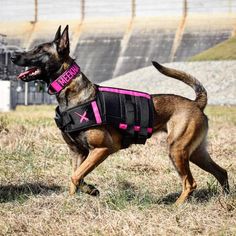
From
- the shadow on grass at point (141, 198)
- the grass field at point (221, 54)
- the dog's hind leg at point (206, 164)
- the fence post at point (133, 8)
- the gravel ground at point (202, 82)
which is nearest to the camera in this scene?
the shadow on grass at point (141, 198)

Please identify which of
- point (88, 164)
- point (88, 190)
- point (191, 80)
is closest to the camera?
point (88, 164)

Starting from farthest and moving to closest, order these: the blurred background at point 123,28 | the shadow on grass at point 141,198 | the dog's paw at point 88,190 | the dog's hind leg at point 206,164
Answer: the blurred background at point 123,28, the dog's hind leg at point 206,164, the dog's paw at point 88,190, the shadow on grass at point 141,198

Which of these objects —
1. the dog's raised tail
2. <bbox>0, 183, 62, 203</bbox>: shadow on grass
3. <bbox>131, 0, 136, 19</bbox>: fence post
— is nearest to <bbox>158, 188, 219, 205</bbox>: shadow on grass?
the dog's raised tail

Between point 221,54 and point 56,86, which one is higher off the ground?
point 56,86

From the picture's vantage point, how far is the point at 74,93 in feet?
19.1

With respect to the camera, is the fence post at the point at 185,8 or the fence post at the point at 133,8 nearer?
the fence post at the point at 185,8

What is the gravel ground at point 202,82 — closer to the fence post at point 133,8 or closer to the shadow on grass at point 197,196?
the fence post at point 133,8

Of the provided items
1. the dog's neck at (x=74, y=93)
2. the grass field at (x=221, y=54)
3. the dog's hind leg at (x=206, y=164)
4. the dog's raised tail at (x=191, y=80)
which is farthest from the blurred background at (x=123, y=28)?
the dog's neck at (x=74, y=93)

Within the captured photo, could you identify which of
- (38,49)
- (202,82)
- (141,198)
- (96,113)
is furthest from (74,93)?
(202,82)

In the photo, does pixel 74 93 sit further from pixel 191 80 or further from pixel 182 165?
pixel 191 80

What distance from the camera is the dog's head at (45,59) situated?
19.0 ft

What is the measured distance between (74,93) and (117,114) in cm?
49

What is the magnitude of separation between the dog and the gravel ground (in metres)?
23.5

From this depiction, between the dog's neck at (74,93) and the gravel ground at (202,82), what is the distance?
23.8 m
